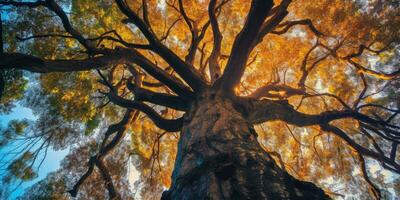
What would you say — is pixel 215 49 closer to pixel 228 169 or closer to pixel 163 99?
pixel 163 99

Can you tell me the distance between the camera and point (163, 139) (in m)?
9.42

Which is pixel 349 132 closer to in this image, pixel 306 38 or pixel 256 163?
pixel 306 38

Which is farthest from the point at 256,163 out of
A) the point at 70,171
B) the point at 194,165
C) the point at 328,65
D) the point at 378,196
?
the point at 328,65

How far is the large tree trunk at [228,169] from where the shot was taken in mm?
A: 1815

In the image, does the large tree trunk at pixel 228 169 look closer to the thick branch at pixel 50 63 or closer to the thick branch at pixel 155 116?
the thick branch at pixel 155 116

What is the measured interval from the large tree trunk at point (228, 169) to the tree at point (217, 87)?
0.04ft

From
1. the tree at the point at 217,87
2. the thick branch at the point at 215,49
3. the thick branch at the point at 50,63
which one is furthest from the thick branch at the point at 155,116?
the thick branch at the point at 215,49

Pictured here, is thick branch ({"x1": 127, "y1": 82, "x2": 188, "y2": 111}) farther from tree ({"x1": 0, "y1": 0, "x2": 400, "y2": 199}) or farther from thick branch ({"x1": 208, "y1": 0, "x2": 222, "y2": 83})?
thick branch ({"x1": 208, "y1": 0, "x2": 222, "y2": 83})

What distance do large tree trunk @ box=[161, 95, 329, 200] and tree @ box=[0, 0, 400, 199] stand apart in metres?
0.01

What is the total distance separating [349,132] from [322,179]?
182 cm

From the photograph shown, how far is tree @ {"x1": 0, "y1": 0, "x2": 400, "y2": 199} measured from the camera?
2.61m

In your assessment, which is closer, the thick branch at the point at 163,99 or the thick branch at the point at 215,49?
the thick branch at the point at 163,99

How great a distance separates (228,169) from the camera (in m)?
2.03

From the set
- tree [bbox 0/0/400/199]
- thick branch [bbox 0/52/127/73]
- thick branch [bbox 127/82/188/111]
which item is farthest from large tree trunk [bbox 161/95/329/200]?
thick branch [bbox 0/52/127/73]
